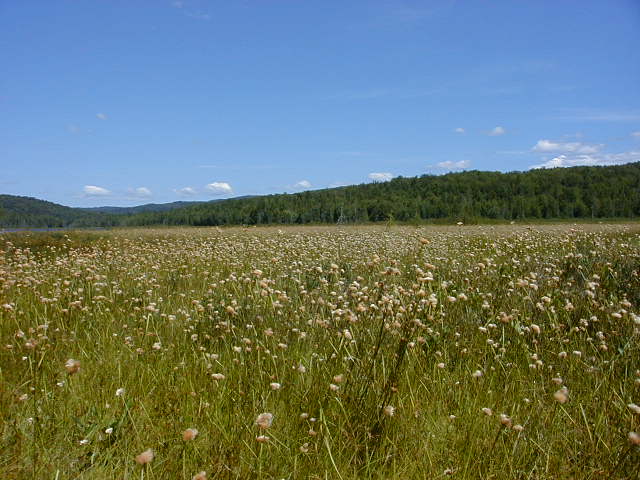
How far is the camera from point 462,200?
149 m

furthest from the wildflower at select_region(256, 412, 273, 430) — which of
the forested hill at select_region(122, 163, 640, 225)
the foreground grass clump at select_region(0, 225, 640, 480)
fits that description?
the forested hill at select_region(122, 163, 640, 225)

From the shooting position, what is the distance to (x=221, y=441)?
237 centimetres

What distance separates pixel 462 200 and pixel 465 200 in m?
3.26

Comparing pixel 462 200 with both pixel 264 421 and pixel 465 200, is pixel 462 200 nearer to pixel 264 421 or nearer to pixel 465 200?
pixel 465 200

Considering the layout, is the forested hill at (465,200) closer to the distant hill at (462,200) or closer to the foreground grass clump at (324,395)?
the distant hill at (462,200)

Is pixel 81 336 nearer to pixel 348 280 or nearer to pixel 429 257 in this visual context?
pixel 348 280

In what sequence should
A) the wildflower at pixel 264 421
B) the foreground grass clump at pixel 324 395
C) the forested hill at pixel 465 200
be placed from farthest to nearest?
the forested hill at pixel 465 200 < the foreground grass clump at pixel 324 395 < the wildflower at pixel 264 421

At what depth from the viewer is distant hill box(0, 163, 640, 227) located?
133500 millimetres

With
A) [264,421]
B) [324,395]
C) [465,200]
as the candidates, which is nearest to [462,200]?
[465,200]

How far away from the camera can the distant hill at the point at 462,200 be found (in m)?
134

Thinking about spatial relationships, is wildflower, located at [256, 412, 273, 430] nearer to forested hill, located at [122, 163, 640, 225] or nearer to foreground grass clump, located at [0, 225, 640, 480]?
foreground grass clump, located at [0, 225, 640, 480]

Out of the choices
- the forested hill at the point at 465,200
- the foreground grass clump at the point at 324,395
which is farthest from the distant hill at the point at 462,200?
the foreground grass clump at the point at 324,395

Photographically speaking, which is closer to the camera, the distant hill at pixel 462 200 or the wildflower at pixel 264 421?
the wildflower at pixel 264 421

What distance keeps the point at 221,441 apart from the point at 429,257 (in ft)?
22.8
